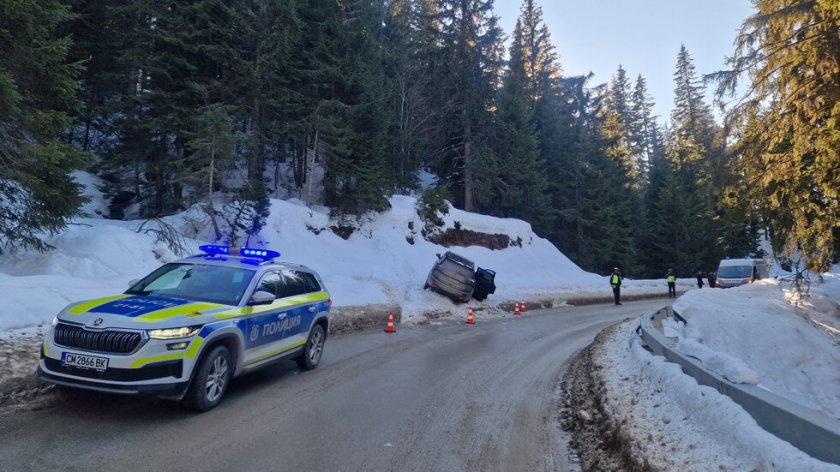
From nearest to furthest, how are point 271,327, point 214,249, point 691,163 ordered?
point 271,327
point 214,249
point 691,163

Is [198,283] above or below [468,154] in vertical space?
below

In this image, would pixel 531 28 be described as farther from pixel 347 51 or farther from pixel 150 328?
pixel 150 328

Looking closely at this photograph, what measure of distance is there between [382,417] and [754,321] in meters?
12.6

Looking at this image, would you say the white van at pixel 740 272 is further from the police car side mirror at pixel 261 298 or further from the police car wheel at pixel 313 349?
the police car side mirror at pixel 261 298

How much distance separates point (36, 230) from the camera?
10.3m

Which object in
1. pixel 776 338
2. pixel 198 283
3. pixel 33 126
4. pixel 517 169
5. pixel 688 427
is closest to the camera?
pixel 688 427

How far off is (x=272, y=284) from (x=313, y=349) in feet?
5.70

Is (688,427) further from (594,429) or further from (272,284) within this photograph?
(272,284)

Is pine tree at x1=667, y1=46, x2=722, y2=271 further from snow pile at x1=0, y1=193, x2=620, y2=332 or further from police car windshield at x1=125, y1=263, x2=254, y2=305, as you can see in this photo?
police car windshield at x1=125, y1=263, x2=254, y2=305

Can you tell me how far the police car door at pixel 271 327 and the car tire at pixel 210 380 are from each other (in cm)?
38

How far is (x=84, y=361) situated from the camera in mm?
5027

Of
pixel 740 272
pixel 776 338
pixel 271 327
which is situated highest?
pixel 740 272

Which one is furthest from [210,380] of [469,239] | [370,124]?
[469,239]

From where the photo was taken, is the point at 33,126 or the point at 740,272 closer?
the point at 33,126
